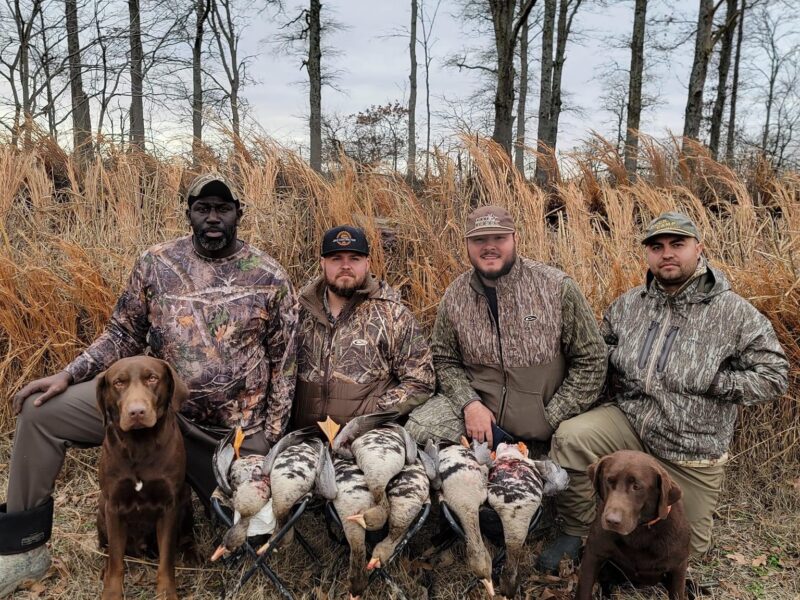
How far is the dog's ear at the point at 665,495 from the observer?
97.6 inches

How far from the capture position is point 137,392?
2.54m

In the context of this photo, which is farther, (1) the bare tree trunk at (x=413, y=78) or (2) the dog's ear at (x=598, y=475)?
(1) the bare tree trunk at (x=413, y=78)

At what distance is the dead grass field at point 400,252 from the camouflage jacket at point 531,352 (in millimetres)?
789

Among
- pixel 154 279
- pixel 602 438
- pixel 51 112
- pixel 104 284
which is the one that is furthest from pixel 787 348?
pixel 51 112

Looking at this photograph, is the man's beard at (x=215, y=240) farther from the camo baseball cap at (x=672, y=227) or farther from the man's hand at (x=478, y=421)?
the camo baseball cap at (x=672, y=227)

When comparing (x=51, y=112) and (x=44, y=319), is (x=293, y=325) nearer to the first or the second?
(x=44, y=319)

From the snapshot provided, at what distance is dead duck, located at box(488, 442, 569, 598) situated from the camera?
8.37 ft

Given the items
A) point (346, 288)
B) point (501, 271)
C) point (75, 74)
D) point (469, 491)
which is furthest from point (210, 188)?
point (75, 74)

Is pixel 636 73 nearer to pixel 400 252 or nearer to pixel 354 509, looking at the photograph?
pixel 400 252

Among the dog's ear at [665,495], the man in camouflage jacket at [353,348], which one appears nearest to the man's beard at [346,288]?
the man in camouflage jacket at [353,348]

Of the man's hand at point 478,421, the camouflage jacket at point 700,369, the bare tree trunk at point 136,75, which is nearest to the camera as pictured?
the camouflage jacket at point 700,369

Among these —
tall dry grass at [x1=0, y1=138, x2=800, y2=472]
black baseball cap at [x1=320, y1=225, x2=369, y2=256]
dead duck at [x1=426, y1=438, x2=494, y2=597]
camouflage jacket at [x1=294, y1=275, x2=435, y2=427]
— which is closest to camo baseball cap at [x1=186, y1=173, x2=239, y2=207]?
black baseball cap at [x1=320, y1=225, x2=369, y2=256]

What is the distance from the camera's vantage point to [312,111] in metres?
14.3

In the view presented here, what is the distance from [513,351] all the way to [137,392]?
6.27 ft
